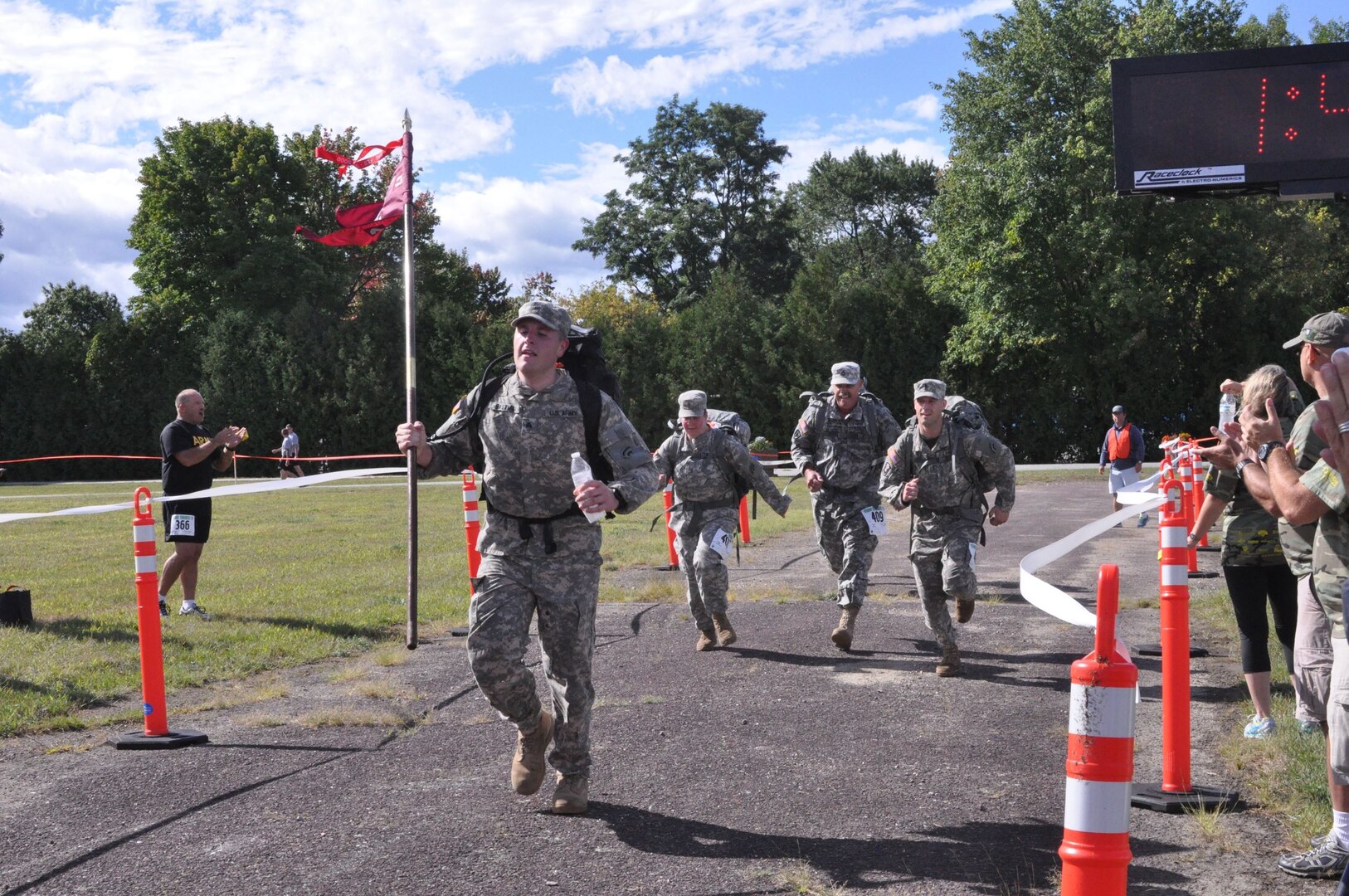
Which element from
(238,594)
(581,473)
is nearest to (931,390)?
(581,473)

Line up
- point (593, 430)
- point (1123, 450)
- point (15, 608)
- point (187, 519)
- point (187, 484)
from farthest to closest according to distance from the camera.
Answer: point (1123, 450) < point (187, 484) < point (15, 608) < point (187, 519) < point (593, 430)

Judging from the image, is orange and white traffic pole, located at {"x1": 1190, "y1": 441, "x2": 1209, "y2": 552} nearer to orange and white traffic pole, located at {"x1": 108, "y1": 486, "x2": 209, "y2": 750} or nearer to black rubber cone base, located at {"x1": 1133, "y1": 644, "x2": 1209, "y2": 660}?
black rubber cone base, located at {"x1": 1133, "y1": 644, "x2": 1209, "y2": 660}

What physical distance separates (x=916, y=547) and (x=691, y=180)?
53487 mm

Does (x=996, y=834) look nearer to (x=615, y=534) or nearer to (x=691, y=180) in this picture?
(x=615, y=534)

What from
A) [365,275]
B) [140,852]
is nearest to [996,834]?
[140,852]

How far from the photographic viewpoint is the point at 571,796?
5434 millimetres

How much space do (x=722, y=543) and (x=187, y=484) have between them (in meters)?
5.04

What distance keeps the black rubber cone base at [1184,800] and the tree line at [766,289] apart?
105 feet

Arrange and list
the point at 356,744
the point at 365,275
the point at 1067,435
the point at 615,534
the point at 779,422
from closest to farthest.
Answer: the point at 356,744 → the point at 615,534 → the point at 1067,435 → the point at 779,422 → the point at 365,275

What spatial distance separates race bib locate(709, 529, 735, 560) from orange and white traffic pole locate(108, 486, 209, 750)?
3919 millimetres

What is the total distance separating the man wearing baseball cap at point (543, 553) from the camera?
5430 millimetres

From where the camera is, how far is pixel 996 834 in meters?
5.11

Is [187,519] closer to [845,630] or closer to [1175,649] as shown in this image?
[845,630]

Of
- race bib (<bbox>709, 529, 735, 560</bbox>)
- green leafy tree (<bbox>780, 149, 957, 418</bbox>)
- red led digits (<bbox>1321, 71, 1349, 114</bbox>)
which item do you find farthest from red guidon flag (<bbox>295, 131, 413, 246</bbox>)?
green leafy tree (<bbox>780, 149, 957, 418</bbox>)
